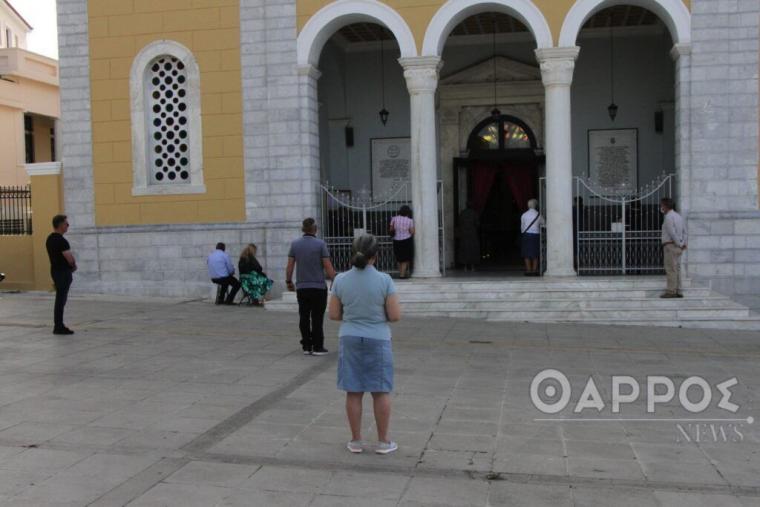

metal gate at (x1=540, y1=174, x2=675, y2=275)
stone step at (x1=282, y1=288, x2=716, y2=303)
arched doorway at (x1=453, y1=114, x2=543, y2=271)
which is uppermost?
arched doorway at (x1=453, y1=114, x2=543, y2=271)

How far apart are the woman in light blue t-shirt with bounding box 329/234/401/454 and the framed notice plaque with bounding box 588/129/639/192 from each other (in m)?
12.5

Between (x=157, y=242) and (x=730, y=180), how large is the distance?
9998 millimetres

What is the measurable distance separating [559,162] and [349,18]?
14.8 feet

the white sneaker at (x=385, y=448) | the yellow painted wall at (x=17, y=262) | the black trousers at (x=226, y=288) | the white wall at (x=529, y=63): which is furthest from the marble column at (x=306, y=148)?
the white sneaker at (x=385, y=448)

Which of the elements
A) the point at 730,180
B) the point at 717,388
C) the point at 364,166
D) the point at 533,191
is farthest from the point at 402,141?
the point at 717,388

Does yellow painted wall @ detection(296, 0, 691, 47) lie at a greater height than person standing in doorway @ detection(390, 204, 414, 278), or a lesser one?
greater

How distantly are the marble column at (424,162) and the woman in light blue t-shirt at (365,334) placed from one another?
849 cm

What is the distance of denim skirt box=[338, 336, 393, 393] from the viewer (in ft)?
16.2

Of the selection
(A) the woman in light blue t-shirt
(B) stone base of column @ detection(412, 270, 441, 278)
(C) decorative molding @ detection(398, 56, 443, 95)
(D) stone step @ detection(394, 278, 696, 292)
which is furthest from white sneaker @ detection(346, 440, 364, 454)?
(C) decorative molding @ detection(398, 56, 443, 95)

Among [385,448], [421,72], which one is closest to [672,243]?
[421,72]

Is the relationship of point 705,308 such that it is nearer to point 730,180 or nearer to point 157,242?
point 730,180

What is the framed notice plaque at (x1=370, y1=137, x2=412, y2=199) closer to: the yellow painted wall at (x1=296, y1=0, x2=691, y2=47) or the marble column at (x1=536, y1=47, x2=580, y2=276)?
the yellow painted wall at (x1=296, y1=0, x2=691, y2=47)

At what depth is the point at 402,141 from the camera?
17391 mm

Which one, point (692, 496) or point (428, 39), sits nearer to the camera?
point (692, 496)
